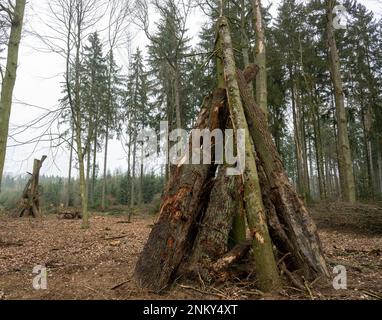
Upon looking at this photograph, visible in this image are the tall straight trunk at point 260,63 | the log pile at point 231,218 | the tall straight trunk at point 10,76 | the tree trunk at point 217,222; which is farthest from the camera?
the tall straight trunk at point 260,63

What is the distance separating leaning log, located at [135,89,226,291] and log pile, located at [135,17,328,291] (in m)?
0.01

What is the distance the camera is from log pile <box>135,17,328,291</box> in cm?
406

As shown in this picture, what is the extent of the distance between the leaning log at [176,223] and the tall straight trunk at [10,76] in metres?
5.52

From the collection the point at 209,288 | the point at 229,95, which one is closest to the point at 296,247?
the point at 209,288

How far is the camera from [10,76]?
8023 mm

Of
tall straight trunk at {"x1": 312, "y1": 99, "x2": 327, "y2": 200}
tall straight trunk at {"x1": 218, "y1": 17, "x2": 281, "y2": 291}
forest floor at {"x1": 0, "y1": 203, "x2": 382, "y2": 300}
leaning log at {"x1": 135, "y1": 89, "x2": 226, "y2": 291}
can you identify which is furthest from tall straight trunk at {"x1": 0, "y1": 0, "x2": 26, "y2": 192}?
tall straight trunk at {"x1": 312, "y1": 99, "x2": 327, "y2": 200}

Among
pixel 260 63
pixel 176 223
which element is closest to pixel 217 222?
pixel 176 223

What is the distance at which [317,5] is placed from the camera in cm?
1655

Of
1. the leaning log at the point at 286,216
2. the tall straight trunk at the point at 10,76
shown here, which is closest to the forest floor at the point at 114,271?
the leaning log at the point at 286,216

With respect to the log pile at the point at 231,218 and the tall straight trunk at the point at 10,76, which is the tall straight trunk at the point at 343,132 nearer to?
the log pile at the point at 231,218

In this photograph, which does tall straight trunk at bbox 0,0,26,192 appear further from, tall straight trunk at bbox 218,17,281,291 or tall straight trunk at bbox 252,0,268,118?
tall straight trunk at bbox 252,0,268,118

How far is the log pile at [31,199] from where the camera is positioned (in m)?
17.8
